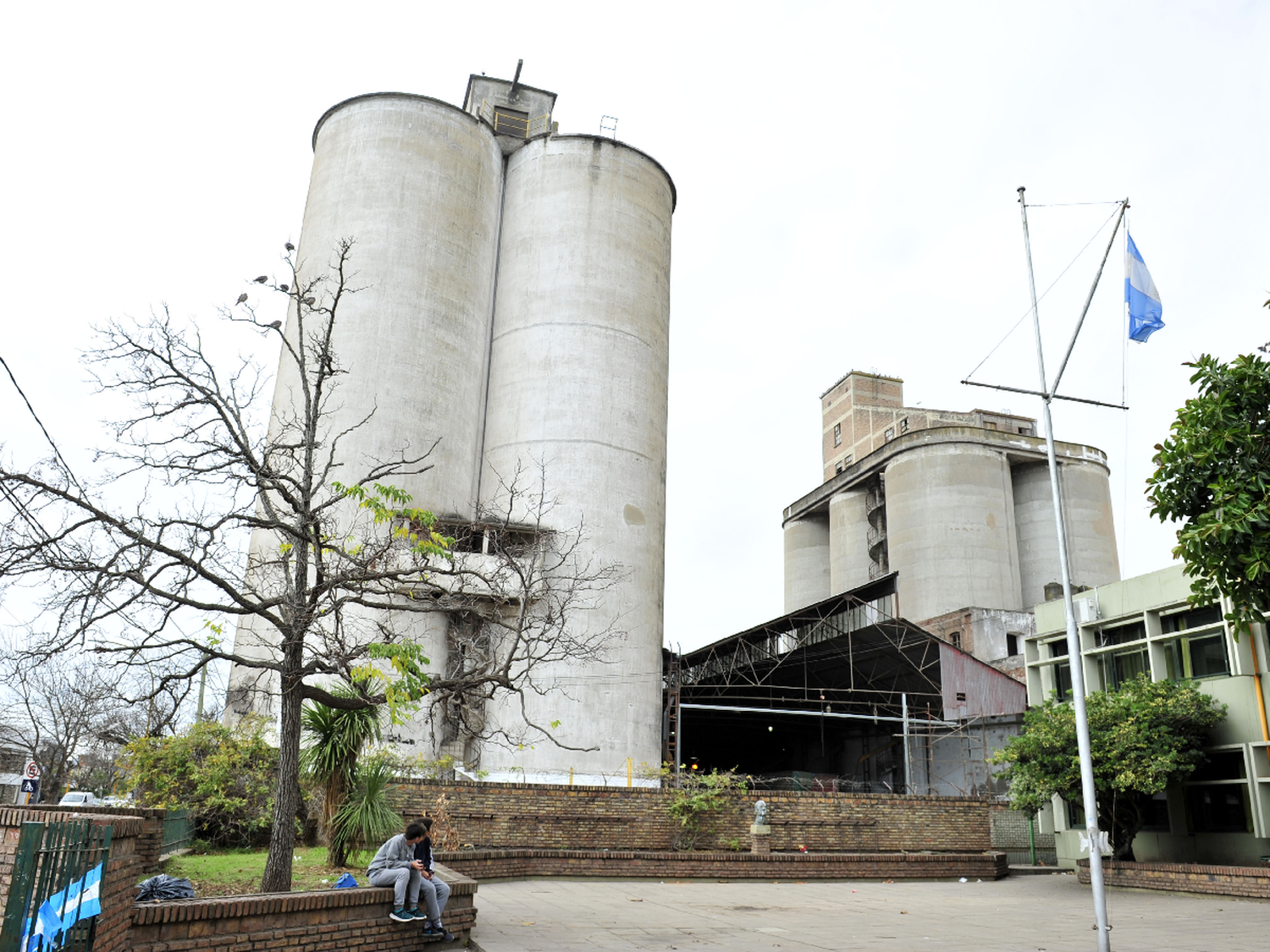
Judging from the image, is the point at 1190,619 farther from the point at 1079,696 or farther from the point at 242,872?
the point at 242,872

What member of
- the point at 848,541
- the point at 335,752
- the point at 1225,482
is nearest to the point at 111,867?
the point at 335,752

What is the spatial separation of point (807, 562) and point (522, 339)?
1602 inches

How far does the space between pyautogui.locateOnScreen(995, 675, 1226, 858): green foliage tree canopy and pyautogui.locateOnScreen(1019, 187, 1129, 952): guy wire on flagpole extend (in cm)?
670

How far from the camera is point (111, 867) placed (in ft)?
22.3

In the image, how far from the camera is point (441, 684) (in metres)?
11.7

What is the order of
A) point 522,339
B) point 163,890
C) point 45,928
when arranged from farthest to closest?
1. point 522,339
2. point 163,890
3. point 45,928

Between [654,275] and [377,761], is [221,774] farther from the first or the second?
[654,275]

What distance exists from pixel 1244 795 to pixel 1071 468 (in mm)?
42492

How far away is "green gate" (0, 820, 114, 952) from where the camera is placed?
5500 mm

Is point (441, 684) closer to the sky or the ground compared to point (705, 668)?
closer to the ground

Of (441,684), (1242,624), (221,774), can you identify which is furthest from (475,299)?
(1242,624)

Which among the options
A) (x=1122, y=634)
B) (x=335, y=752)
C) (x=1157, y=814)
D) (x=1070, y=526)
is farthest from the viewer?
(x=1070, y=526)

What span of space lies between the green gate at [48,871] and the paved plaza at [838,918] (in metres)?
5.11

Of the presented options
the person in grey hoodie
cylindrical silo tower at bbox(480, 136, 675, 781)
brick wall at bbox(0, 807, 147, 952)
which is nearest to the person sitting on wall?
the person in grey hoodie
